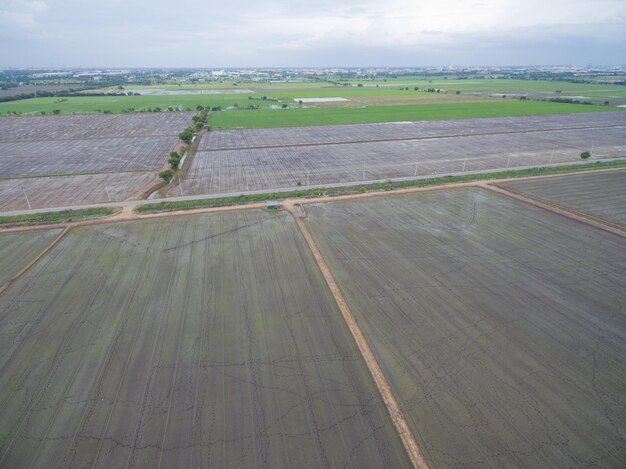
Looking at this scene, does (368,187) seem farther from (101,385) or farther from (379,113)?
(379,113)

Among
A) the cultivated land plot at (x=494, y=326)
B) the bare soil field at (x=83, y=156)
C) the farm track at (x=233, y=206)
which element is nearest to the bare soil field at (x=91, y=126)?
the bare soil field at (x=83, y=156)

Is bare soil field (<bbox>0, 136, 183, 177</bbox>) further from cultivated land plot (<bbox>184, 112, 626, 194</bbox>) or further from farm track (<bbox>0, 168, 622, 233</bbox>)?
farm track (<bbox>0, 168, 622, 233</bbox>)

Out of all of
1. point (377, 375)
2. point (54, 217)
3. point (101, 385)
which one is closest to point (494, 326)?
point (377, 375)

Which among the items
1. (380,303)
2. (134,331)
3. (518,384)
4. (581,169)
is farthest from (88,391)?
(581,169)

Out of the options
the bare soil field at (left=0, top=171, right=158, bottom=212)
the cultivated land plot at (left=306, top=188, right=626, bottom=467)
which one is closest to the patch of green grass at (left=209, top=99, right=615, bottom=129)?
the bare soil field at (left=0, top=171, right=158, bottom=212)

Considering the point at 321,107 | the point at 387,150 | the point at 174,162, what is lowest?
the point at 387,150
